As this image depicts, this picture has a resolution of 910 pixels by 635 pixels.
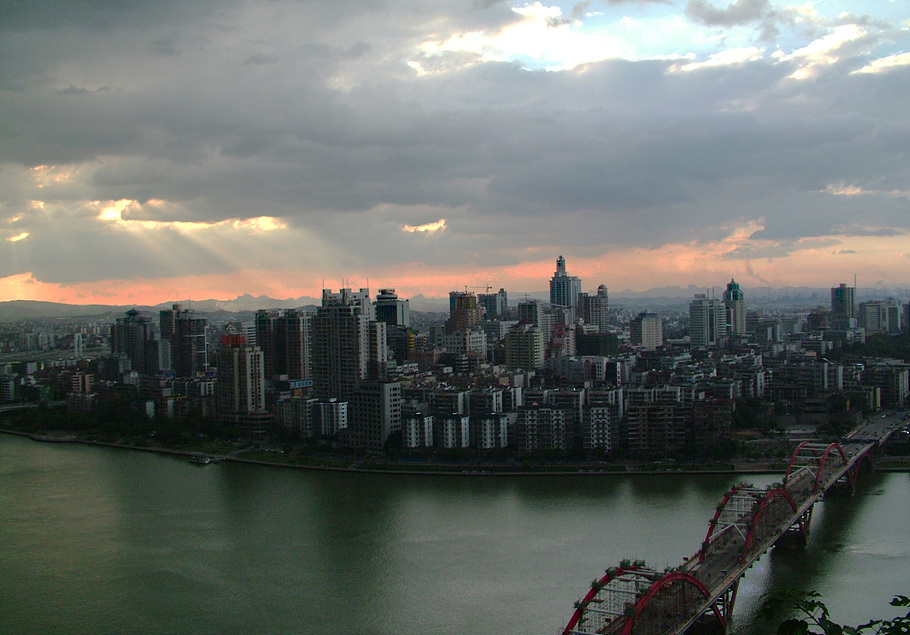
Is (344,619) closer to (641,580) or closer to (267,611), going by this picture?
(267,611)

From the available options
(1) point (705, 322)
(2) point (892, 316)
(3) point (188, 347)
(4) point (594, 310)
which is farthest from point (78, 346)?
(2) point (892, 316)

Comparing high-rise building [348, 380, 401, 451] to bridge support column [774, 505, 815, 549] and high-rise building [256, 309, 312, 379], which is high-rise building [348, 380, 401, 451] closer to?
bridge support column [774, 505, 815, 549]

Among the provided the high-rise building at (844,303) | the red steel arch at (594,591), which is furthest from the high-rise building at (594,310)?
the red steel arch at (594,591)

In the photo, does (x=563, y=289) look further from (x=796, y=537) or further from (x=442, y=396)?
(x=796, y=537)

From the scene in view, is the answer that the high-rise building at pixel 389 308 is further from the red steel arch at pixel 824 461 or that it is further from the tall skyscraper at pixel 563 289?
the red steel arch at pixel 824 461

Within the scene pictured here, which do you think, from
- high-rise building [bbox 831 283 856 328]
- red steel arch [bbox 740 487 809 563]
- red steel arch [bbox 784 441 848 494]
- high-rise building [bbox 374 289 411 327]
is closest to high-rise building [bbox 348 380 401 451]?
red steel arch [bbox 784 441 848 494]

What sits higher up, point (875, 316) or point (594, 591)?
point (875, 316)

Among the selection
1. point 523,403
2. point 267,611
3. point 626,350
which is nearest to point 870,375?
point 523,403
